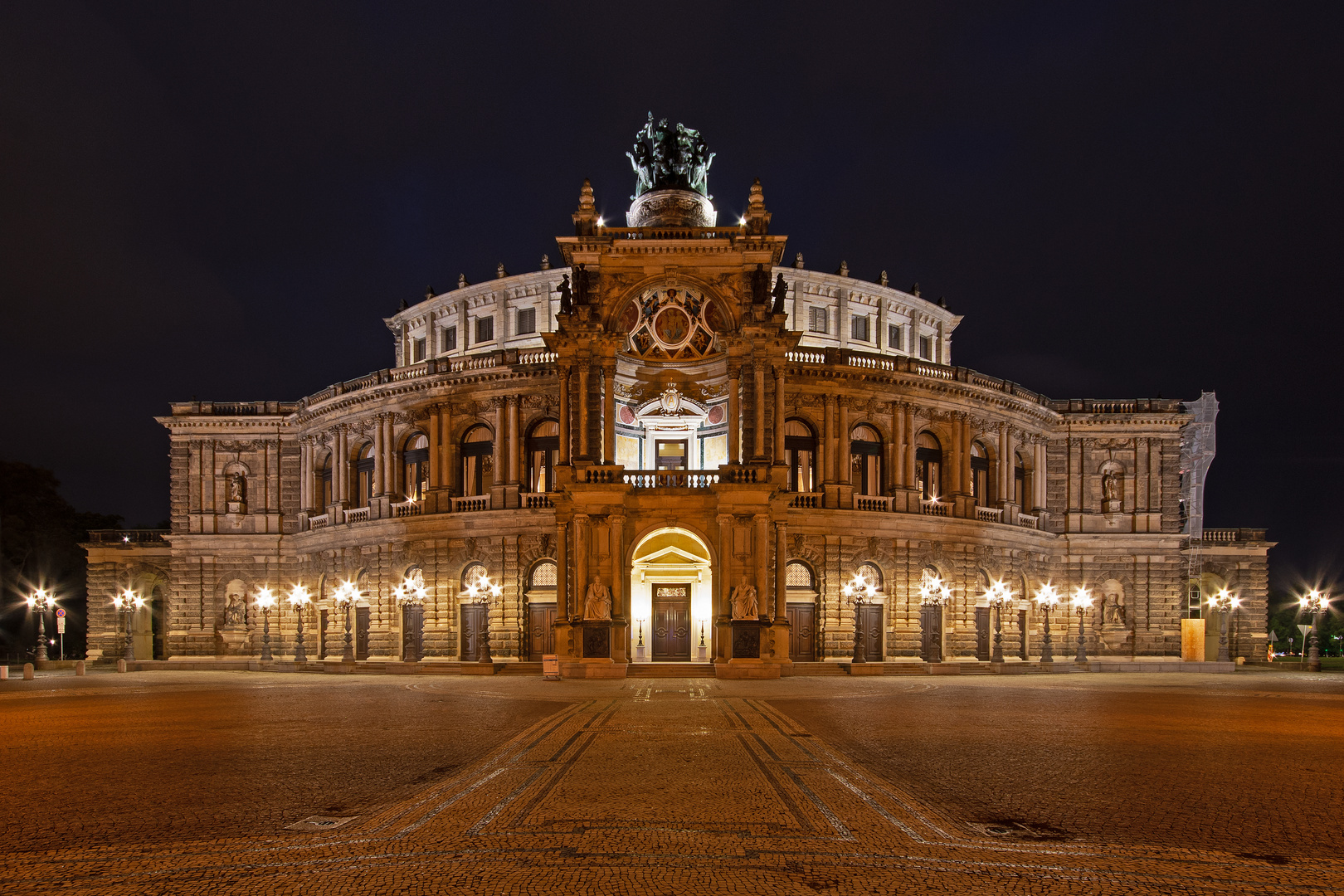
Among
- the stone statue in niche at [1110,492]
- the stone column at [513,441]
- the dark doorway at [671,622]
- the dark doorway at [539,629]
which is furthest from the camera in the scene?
A: the stone statue in niche at [1110,492]

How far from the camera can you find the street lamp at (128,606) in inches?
2313

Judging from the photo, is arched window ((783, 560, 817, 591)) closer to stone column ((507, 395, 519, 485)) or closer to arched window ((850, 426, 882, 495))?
arched window ((850, 426, 882, 495))

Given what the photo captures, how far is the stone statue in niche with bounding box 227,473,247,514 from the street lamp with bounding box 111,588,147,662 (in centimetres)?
767

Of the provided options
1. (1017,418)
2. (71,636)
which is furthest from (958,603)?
(71,636)

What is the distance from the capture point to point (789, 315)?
56844 millimetres

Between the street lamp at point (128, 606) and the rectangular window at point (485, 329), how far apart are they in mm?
26222

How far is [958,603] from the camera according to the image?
5247cm

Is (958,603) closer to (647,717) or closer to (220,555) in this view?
(647,717)

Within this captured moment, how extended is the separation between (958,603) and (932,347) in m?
19.8

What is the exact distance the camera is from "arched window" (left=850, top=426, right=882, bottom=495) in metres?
52.5

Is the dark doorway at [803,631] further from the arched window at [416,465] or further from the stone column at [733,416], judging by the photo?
the arched window at [416,465]

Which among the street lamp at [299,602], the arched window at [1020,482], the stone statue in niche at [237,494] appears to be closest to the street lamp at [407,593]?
the street lamp at [299,602]

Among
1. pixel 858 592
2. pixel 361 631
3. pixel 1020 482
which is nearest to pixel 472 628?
pixel 361 631

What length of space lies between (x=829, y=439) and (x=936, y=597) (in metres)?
10.6
